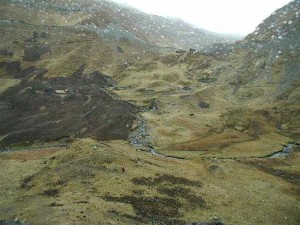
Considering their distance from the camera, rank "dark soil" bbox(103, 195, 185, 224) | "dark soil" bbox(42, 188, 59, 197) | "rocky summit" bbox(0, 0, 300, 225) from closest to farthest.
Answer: "dark soil" bbox(103, 195, 185, 224) → "rocky summit" bbox(0, 0, 300, 225) → "dark soil" bbox(42, 188, 59, 197)

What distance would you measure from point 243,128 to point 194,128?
1916cm

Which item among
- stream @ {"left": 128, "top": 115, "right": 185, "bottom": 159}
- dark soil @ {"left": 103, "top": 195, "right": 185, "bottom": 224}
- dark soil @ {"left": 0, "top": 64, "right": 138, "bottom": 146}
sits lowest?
dark soil @ {"left": 0, "top": 64, "right": 138, "bottom": 146}

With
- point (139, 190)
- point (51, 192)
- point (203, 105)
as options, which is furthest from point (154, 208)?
point (203, 105)

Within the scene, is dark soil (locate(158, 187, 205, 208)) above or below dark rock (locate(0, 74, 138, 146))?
above

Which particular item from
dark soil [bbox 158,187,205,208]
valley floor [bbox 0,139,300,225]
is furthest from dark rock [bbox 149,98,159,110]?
dark soil [bbox 158,187,205,208]

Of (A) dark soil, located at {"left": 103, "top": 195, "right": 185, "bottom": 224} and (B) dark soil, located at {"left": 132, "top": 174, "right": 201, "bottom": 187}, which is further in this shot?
(B) dark soil, located at {"left": 132, "top": 174, "right": 201, "bottom": 187}

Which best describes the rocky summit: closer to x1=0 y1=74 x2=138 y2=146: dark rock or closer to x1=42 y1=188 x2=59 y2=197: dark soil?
x1=42 y1=188 x2=59 y2=197: dark soil

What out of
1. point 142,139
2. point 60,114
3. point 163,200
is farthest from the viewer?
point 60,114

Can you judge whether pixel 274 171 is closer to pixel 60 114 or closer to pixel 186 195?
pixel 186 195

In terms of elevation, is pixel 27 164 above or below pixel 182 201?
below

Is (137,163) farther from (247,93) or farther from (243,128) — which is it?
(247,93)

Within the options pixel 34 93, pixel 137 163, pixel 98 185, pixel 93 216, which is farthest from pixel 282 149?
pixel 34 93

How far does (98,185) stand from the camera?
67812 millimetres

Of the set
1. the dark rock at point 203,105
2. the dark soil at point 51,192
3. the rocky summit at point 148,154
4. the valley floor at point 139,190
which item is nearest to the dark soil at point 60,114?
the rocky summit at point 148,154
